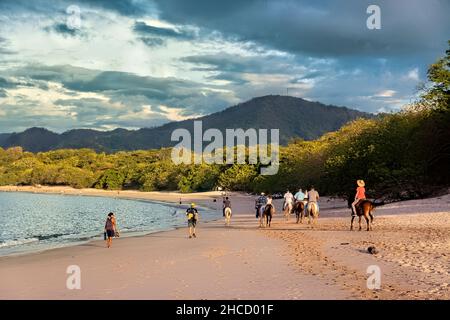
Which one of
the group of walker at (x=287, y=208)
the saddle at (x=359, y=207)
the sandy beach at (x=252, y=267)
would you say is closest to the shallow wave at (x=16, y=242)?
the group of walker at (x=287, y=208)

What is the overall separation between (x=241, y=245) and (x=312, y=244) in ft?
10.7

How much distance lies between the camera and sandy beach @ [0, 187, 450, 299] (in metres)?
12.3

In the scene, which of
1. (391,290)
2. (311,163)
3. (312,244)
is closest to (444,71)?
(311,163)

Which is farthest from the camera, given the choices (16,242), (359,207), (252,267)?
(16,242)

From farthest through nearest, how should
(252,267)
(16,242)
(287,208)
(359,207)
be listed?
1. (287,208)
2. (16,242)
3. (359,207)
4. (252,267)

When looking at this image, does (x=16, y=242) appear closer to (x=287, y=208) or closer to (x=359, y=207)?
(x=287, y=208)

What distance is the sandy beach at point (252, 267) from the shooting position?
12.3 metres

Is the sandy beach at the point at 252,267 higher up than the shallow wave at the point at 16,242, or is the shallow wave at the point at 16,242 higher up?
the sandy beach at the point at 252,267

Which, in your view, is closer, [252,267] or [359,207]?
[252,267]

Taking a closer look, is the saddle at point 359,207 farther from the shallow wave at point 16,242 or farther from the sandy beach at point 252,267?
the shallow wave at point 16,242

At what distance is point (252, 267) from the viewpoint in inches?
624

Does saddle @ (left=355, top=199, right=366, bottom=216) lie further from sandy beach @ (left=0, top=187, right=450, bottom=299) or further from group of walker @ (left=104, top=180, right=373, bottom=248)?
sandy beach @ (left=0, top=187, right=450, bottom=299)

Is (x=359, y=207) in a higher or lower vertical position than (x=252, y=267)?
higher

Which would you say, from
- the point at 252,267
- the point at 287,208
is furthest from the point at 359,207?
the point at 252,267
